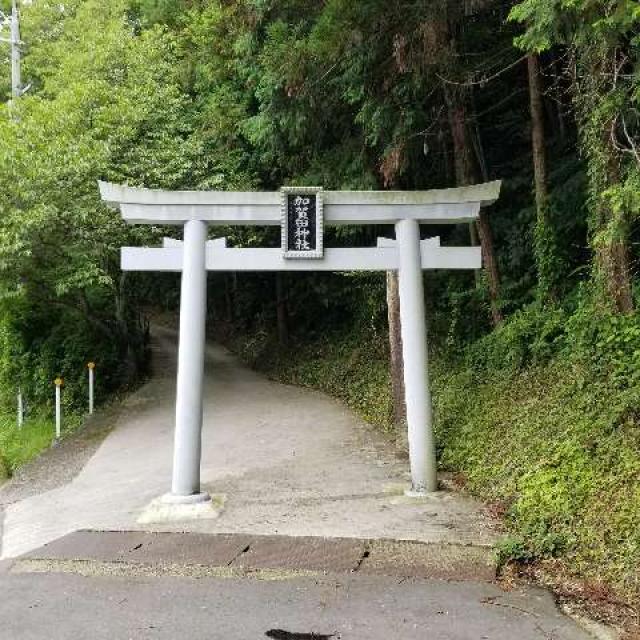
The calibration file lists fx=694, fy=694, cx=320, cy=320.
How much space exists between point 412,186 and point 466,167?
2360 millimetres

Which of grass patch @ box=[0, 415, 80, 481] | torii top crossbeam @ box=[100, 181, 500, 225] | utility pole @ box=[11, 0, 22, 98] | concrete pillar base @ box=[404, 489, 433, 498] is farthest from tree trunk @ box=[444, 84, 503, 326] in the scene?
utility pole @ box=[11, 0, 22, 98]

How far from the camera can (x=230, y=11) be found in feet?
38.4

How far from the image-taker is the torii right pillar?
7949mm

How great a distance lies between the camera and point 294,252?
7.92 metres

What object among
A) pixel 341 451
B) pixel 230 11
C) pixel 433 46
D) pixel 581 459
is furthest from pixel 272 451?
pixel 230 11

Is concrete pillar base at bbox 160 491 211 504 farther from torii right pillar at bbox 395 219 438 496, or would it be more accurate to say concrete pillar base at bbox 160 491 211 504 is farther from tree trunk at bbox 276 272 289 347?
tree trunk at bbox 276 272 289 347

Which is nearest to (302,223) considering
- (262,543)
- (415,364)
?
(415,364)

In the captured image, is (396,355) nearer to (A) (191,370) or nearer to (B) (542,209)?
(B) (542,209)

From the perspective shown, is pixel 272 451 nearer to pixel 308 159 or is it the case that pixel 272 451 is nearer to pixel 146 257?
pixel 146 257

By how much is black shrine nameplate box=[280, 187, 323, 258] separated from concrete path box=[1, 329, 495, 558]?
283 cm

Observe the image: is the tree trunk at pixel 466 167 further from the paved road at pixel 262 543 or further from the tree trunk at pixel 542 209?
the paved road at pixel 262 543

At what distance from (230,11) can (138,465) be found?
7.58m

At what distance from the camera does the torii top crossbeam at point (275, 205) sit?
793 centimetres

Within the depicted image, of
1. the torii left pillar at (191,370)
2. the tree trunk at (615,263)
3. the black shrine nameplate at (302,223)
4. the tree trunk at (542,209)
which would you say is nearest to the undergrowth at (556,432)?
the tree trunk at (615,263)
